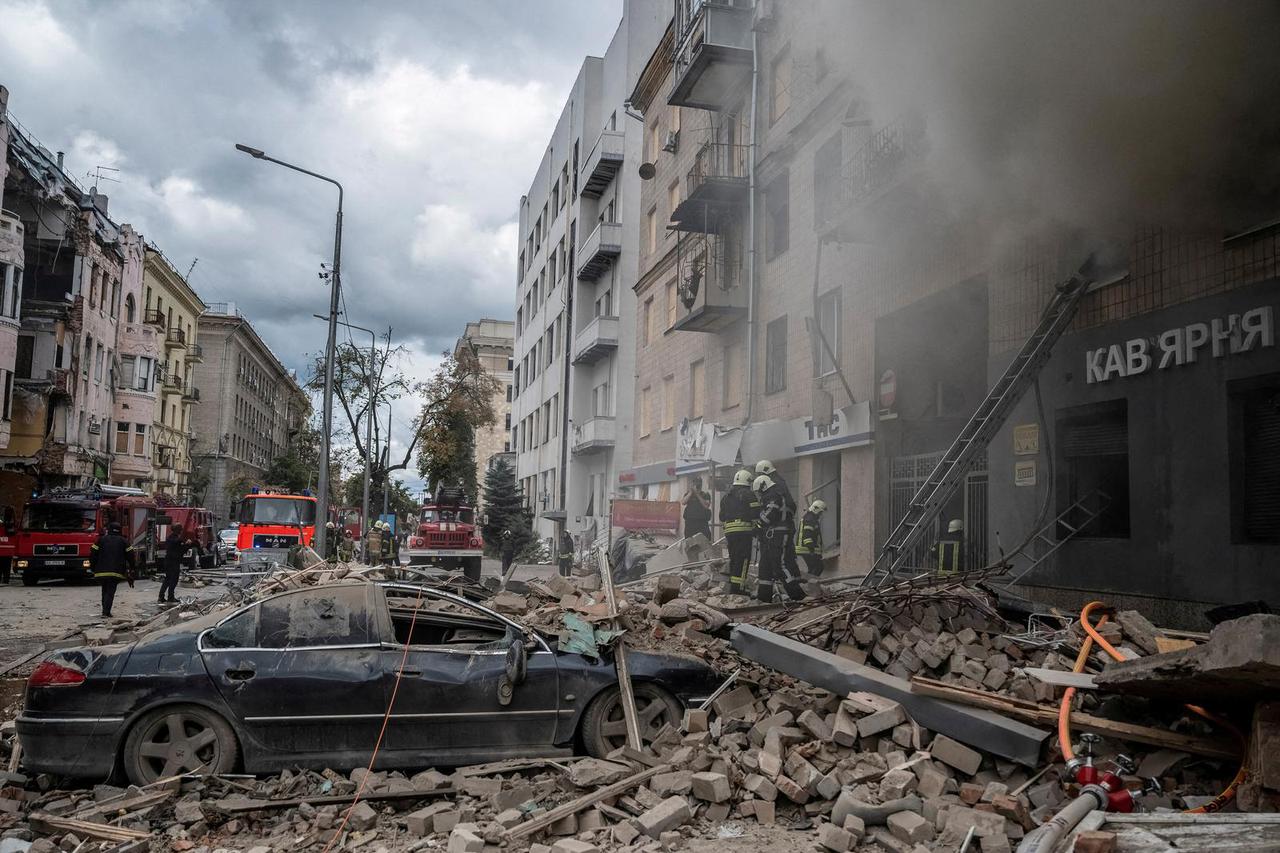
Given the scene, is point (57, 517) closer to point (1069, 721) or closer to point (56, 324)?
point (56, 324)

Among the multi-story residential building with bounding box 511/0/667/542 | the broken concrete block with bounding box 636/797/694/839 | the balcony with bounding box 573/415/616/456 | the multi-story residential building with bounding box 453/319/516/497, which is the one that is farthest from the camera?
the multi-story residential building with bounding box 453/319/516/497

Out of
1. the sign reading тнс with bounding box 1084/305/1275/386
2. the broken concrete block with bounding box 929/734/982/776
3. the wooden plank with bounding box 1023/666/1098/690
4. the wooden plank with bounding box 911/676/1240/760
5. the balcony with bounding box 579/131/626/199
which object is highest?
the balcony with bounding box 579/131/626/199

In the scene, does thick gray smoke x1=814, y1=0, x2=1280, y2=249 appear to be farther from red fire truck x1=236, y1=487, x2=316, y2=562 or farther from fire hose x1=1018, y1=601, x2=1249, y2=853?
Answer: red fire truck x1=236, y1=487, x2=316, y2=562

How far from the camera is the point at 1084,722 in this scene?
535 cm

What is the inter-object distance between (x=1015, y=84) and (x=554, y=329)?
33.7m

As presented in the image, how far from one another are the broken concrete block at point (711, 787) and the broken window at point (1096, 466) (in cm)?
671

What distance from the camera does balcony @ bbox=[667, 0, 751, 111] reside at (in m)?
20.0

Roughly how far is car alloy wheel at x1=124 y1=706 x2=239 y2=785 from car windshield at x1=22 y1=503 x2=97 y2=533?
2047cm

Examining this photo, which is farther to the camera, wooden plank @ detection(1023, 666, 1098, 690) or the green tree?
the green tree

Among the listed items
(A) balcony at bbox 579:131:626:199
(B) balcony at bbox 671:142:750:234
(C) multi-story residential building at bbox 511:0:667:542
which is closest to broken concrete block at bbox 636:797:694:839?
(B) balcony at bbox 671:142:750:234

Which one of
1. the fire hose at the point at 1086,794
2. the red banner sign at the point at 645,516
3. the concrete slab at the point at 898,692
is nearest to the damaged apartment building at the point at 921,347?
the red banner sign at the point at 645,516

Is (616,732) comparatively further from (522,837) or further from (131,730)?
(131,730)

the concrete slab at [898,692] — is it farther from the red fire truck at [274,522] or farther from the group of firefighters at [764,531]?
the red fire truck at [274,522]

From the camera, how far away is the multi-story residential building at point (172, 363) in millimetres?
48750
